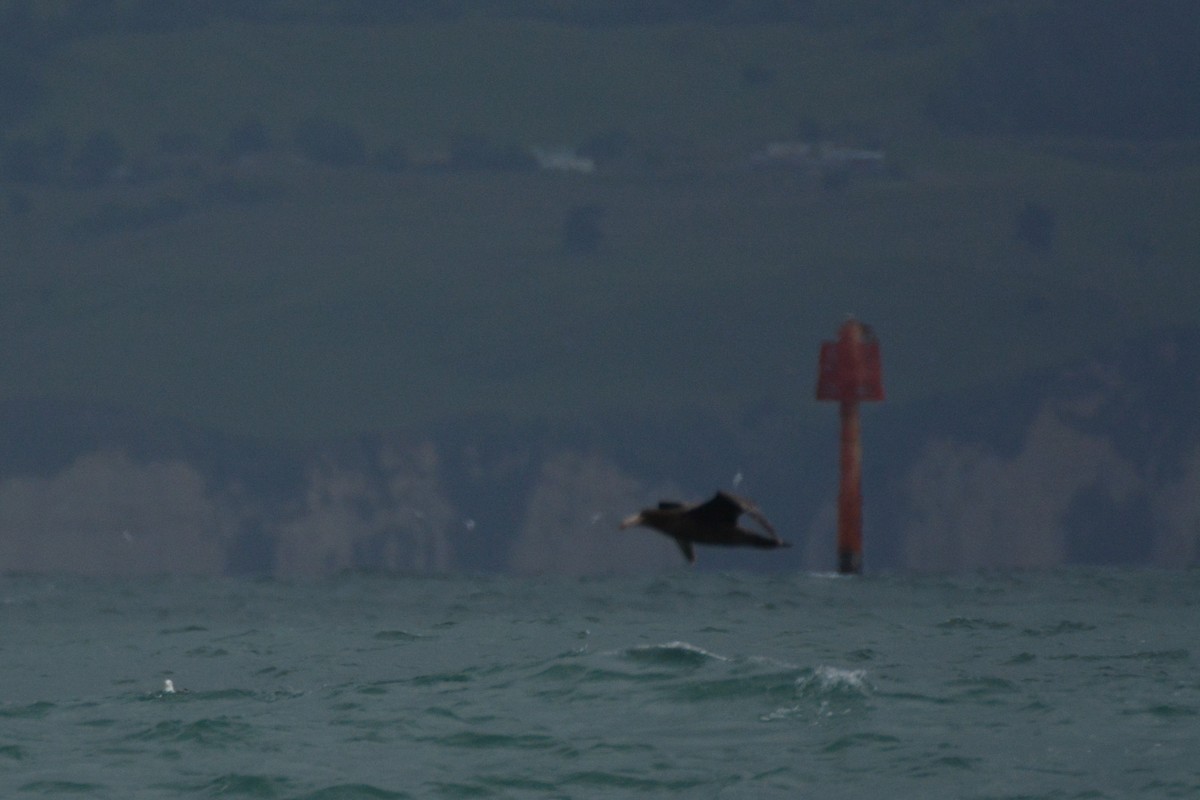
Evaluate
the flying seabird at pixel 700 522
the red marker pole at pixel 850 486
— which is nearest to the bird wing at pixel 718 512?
the flying seabird at pixel 700 522

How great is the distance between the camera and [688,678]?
32.2 metres

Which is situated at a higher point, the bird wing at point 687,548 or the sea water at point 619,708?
the bird wing at point 687,548

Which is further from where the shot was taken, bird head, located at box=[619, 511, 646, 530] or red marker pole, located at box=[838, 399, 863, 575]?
red marker pole, located at box=[838, 399, 863, 575]

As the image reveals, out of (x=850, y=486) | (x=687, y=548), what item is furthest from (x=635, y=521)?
(x=850, y=486)

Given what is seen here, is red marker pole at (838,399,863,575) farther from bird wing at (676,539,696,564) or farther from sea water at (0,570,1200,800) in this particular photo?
bird wing at (676,539,696,564)

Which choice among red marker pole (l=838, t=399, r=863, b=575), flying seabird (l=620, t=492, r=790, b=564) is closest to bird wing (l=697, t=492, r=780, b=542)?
flying seabird (l=620, t=492, r=790, b=564)

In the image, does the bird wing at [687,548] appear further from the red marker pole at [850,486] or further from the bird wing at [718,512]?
the red marker pole at [850,486]

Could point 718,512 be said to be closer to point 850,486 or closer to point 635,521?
Result: point 635,521

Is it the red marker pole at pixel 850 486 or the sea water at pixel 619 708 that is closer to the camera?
the sea water at pixel 619 708

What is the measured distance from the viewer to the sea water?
25.5 metres

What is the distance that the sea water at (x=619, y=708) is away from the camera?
25547 millimetres

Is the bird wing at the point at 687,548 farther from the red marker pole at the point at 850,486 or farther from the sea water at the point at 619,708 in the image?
the red marker pole at the point at 850,486

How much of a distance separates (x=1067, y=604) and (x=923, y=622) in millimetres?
9589

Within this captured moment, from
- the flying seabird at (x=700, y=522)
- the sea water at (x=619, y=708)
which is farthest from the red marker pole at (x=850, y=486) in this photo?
the flying seabird at (x=700, y=522)
